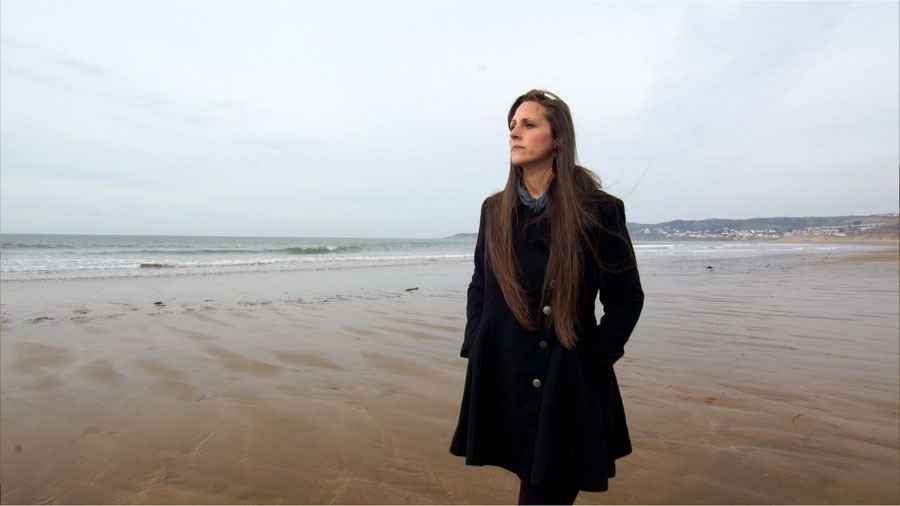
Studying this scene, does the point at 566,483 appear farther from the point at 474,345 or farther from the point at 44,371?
the point at 44,371

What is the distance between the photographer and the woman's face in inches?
68.3

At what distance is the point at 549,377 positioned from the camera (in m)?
1.58

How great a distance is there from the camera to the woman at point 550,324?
157 centimetres

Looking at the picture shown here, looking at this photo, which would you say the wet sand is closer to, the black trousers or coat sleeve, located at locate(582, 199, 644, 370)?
the black trousers

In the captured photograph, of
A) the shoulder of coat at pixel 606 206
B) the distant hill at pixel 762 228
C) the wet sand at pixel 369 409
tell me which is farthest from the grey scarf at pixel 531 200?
the distant hill at pixel 762 228

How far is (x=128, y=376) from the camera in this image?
14.4ft

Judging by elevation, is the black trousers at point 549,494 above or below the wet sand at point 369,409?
above

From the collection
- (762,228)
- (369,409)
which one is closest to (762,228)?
(762,228)

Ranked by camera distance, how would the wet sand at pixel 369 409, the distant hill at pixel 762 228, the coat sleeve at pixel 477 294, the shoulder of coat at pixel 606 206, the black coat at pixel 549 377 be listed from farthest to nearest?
the distant hill at pixel 762 228 → the wet sand at pixel 369 409 → the coat sleeve at pixel 477 294 → the shoulder of coat at pixel 606 206 → the black coat at pixel 549 377

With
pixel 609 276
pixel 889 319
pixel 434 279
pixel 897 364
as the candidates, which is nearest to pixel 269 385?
pixel 609 276

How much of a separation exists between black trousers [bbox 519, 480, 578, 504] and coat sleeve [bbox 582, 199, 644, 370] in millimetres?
443

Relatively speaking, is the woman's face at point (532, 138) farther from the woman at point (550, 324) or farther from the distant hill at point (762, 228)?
the distant hill at point (762, 228)

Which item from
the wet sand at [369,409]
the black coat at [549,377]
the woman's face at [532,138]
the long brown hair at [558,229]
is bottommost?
the wet sand at [369,409]

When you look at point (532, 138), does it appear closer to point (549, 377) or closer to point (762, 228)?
point (549, 377)
